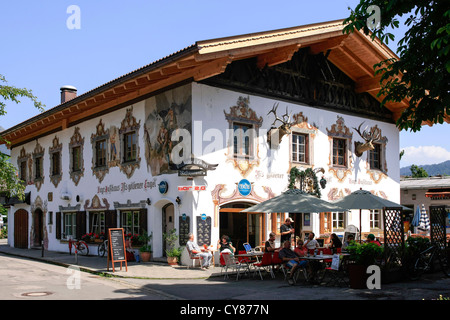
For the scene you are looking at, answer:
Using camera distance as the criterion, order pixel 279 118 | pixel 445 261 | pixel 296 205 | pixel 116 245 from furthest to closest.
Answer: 1. pixel 279 118
2. pixel 116 245
3. pixel 296 205
4. pixel 445 261

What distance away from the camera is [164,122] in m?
17.4

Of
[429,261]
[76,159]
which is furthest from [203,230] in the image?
[76,159]

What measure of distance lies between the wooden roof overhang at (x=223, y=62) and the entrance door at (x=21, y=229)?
572 cm

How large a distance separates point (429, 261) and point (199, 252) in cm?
668

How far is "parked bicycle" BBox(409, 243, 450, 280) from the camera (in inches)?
512

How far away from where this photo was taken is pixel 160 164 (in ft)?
57.4

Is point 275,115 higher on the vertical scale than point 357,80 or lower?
lower

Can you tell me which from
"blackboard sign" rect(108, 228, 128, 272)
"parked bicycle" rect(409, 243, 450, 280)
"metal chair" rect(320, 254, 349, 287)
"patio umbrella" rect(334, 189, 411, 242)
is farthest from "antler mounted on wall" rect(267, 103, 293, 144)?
"parked bicycle" rect(409, 243, 450, 280)

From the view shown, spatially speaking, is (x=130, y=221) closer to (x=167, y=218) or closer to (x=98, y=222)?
(x=167, y=218)
